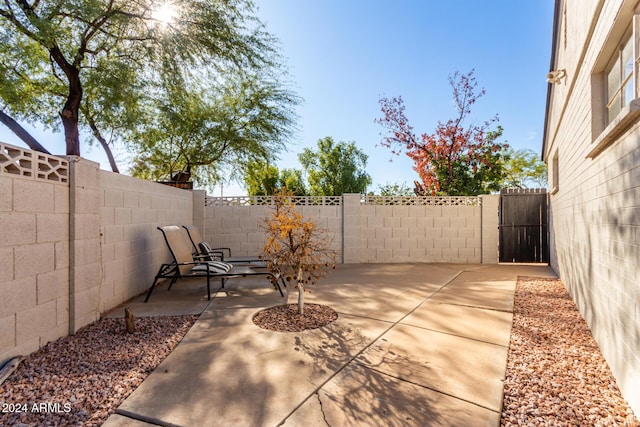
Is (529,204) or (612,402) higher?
(529,204)

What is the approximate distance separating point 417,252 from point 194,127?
7158 millimetres

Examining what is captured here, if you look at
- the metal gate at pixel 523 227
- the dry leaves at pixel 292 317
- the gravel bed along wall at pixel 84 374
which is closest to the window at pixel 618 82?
the dry leaves at pixel 292 317

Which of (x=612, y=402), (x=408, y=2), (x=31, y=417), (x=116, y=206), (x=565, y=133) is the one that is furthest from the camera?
(x=408, y=2)

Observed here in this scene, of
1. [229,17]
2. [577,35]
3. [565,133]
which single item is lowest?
[565,133]

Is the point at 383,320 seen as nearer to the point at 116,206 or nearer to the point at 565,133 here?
the point at 116,206

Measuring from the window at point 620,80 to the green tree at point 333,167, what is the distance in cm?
1968

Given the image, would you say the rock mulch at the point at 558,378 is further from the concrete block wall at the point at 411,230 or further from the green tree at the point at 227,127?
the green tree at the point at 227,127

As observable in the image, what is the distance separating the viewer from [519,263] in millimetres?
8070

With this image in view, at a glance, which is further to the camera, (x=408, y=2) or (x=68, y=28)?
(x=408, y=2)

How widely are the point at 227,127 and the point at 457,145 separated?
7788 millimetres

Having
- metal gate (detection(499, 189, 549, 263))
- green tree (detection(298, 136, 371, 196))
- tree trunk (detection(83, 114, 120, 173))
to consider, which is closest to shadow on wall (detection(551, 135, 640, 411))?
metal gate (detection(499, 189, 549, 263))

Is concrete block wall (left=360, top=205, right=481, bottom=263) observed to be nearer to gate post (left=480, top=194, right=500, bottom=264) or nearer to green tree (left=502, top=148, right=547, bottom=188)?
gate post (left=480, top=194, right=500, bottom=264)

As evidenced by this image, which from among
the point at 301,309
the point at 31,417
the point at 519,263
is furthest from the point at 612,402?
the point at 519,263

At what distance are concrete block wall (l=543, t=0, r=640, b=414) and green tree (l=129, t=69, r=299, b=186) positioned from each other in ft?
23.8
